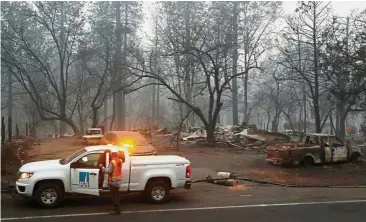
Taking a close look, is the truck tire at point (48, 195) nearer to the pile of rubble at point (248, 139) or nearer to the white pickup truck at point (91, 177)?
the white pickup truck at point (91, 177)

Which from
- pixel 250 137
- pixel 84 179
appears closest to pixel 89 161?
pixel 84 179

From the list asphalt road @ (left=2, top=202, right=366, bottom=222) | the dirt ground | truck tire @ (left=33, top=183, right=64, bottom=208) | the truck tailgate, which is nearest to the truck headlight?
truck tire @ (left=33, top=183, right=64, bottom=208)

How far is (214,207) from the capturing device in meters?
11.2

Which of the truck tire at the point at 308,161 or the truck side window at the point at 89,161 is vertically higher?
the truck side window at the point at 89,161

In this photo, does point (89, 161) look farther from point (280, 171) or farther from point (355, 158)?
point (355, 158)

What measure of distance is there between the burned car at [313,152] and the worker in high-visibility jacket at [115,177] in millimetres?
11727

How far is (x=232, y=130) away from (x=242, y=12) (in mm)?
17292

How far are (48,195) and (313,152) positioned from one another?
14.1 metres

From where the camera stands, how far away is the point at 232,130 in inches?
1510

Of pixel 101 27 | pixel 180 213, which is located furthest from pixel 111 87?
pixel 180 213

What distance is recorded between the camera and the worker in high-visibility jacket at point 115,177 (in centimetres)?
1009

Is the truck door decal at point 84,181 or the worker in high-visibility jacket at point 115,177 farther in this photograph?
the truck door decal at point 84,181

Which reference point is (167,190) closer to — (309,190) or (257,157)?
(309,190)

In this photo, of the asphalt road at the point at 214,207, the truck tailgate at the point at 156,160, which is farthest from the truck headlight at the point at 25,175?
the truck tailgate at the point at 156,160
